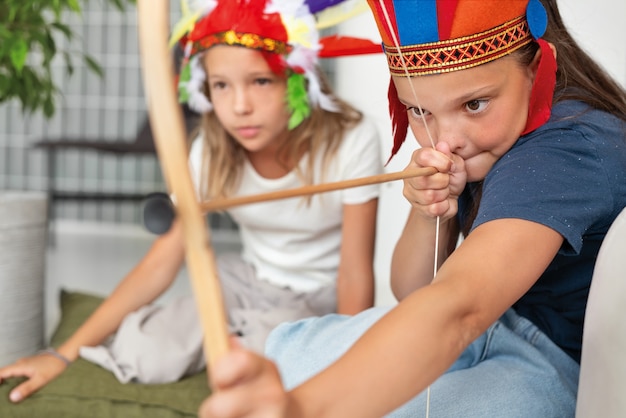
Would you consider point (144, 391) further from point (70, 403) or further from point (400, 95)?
point (400, 95)

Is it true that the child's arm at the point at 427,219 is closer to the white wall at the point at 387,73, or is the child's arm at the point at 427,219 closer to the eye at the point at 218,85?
the white wall at the point at 387,73

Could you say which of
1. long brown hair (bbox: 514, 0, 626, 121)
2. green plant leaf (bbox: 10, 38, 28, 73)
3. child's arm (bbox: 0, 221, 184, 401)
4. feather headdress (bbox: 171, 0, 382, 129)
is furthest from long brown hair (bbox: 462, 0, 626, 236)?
green plant leaf (bbox: 10, 38, 28, 73)

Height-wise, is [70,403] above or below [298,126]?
below

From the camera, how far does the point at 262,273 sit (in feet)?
5.39

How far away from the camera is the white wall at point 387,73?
1.54 metres

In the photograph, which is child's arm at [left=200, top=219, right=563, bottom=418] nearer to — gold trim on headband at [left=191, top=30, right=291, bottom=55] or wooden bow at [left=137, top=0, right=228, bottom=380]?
wooden bow at [left=137, top=0, right=228, bottom=380]

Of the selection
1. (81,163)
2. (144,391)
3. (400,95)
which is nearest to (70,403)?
(144,391)

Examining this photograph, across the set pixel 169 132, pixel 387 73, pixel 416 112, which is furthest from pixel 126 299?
pixel 169 132

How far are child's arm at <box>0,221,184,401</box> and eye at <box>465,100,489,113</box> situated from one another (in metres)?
0.74

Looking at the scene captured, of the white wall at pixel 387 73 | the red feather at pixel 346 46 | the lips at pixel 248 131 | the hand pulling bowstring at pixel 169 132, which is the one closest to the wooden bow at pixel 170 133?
the hand pulling bowstring at pixel 169 132

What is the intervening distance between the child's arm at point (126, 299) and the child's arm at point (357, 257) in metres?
0.28

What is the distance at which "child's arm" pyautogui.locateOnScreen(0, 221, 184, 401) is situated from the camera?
1.42 m

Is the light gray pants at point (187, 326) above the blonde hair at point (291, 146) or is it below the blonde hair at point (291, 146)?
below

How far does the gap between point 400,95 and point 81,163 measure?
10.9 feet
